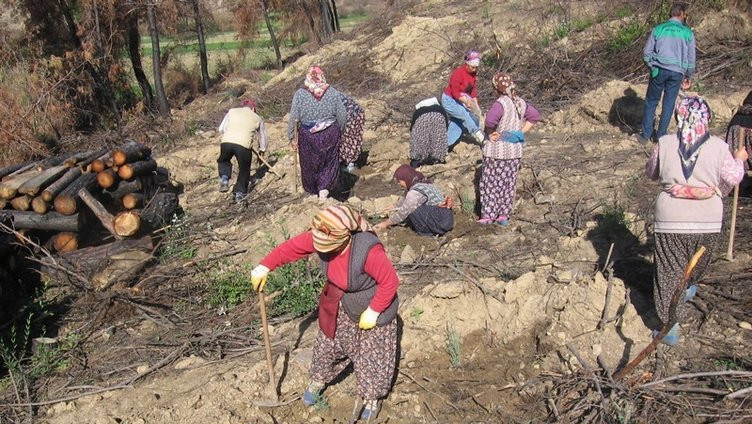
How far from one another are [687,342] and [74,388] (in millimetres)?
4274

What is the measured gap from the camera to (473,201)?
6672mm

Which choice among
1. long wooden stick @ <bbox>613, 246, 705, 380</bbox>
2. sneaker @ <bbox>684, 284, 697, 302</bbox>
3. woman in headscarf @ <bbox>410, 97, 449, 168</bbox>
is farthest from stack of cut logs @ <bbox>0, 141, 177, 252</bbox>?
sneaker @ <bbox>684, 284, 697, 302</bbox>

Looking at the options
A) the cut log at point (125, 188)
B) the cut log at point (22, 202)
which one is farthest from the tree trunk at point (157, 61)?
the cut log at point (22, 202)

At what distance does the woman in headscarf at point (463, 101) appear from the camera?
7.63 metres

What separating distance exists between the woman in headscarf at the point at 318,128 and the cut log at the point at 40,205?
2749mm

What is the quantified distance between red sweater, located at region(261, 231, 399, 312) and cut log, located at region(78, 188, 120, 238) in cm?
382

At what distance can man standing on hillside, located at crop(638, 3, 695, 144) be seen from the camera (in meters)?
6.86

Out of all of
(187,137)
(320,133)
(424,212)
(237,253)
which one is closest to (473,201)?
(424,212)

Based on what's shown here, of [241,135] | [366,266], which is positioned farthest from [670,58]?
[366,266]

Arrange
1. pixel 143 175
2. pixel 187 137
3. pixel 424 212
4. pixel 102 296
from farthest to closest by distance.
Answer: pixel 187 137 < pixel 143 175 < pixel 424 212 < pixel 102 296

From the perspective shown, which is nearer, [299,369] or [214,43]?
[299,369]

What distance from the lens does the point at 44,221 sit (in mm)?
6566

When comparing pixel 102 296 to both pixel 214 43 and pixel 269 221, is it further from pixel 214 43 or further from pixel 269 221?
pixel 214 43

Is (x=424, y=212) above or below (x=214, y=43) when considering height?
above
